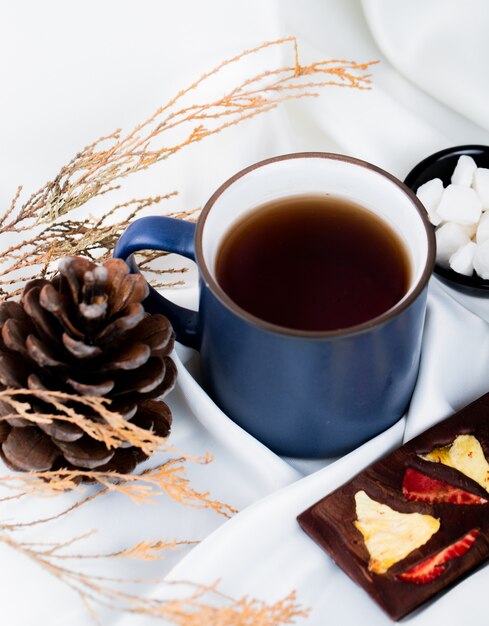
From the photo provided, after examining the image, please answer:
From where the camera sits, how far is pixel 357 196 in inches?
Result: 35.5

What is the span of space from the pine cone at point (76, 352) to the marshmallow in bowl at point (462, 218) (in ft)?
1.16

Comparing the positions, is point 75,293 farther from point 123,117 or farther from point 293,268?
point 123,117

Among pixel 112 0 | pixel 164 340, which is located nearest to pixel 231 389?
pixel 164 340

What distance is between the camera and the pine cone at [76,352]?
0.80 m

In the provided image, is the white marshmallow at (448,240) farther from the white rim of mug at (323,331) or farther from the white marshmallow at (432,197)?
the white rim of mug at (323,331)

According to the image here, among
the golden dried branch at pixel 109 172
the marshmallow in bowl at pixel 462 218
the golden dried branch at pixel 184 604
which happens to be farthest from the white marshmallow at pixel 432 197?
the golden dried branch at pixel 184 604

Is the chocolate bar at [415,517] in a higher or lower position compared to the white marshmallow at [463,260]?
lower

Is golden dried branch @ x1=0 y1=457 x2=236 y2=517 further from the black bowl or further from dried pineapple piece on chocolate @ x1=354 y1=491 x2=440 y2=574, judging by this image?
the black bowl

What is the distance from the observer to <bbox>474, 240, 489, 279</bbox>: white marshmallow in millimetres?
1000

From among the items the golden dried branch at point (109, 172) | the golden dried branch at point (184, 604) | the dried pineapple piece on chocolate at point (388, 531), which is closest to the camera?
the golden dried branch at point (184, 604)

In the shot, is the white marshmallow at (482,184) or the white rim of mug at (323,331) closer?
the white rim of mug at (323,331)

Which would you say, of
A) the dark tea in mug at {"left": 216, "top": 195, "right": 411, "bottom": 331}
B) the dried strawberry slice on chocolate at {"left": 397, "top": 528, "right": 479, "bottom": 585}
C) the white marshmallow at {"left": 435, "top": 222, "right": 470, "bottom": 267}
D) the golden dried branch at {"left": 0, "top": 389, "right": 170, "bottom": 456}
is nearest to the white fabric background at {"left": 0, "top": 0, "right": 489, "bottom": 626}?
the white marshmallow at {"left": 435, "top": 222, "right": 470, "bottom": 267}

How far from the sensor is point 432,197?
3.46ft

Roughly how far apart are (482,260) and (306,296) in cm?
25
